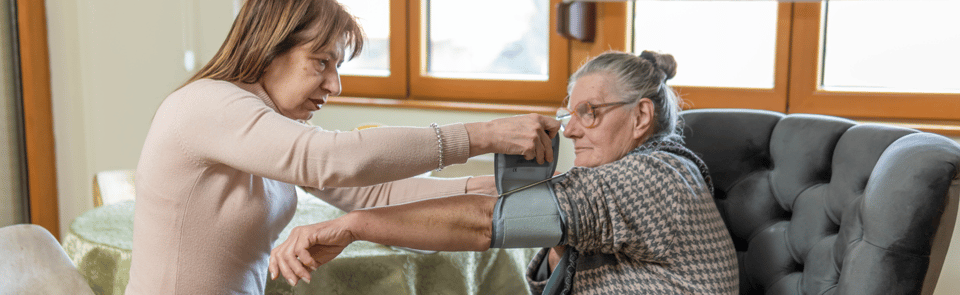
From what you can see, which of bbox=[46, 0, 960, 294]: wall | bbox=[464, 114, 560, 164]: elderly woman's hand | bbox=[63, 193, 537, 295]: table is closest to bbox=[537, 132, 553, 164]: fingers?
bbox=[464, 114, 560, 164]: elderly woman's hand

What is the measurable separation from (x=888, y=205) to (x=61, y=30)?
3.53 metres

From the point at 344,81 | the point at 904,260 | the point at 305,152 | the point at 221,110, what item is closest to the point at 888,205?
the point at 904,260

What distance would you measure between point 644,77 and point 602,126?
0.45 ft

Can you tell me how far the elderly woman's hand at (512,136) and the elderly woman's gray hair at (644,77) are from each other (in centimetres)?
35

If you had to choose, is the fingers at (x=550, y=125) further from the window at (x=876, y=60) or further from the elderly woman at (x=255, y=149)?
the window at (x=876, y=60)

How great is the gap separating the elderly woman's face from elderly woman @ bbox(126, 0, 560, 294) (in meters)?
0.31

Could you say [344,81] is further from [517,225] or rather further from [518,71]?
[517,225]

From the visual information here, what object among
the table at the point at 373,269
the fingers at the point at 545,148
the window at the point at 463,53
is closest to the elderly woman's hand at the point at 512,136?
the fingers at the point at 545,148

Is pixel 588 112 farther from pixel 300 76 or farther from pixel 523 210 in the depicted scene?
pixel 300 76

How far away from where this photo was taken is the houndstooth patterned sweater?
1.18 metres

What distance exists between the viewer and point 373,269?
158 cm

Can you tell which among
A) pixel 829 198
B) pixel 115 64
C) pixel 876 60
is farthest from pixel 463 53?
pixel 829 198

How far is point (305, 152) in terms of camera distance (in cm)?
97

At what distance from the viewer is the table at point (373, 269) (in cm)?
157
